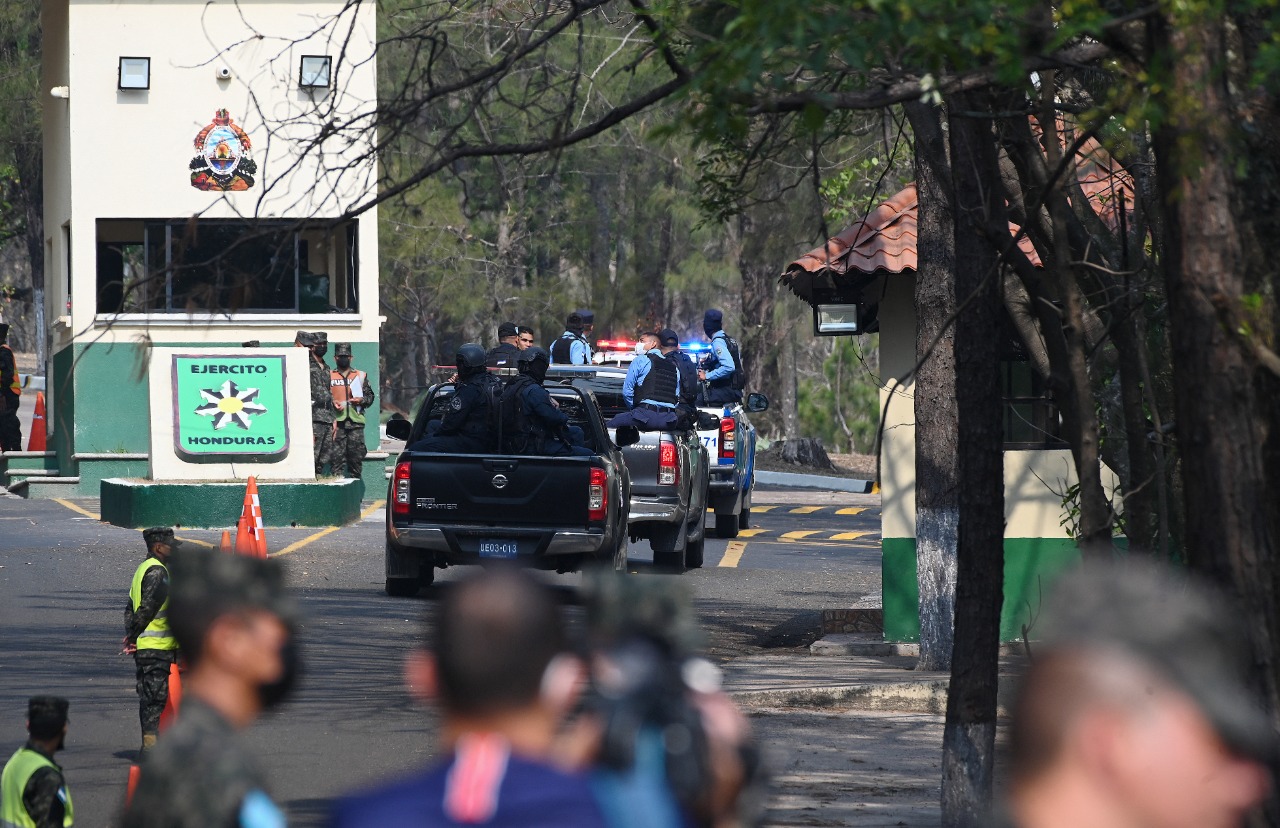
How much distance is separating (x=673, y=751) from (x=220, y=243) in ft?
72.4

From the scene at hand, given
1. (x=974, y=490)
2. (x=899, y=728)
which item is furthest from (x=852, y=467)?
(x=974, y=490)

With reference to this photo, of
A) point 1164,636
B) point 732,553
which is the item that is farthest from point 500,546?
point 1164,636

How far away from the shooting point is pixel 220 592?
3482 millimetres

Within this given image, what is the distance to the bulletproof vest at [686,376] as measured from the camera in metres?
17.3

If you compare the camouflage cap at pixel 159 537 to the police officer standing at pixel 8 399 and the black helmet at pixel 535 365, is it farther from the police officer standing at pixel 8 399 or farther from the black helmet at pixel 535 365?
the police officer standing at pixel 8 399

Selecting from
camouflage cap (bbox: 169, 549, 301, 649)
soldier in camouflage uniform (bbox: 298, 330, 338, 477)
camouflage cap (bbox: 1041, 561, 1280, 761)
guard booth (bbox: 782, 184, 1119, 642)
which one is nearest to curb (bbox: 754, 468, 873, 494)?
soldier in camouflage uniform (bbox: 298, 330, 338, 477)

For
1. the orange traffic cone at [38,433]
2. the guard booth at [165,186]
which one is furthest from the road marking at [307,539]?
the orange traffic cone at [38,433]

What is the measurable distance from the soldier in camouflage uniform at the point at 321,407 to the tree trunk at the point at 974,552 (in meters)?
15.3

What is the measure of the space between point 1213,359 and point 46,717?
12.7 ft

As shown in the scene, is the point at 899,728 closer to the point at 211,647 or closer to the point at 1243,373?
the point at 1243,373

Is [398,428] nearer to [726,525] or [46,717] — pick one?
[726,525]

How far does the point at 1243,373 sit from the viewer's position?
15.4ft

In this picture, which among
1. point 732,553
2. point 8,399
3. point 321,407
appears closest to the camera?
point 732,553

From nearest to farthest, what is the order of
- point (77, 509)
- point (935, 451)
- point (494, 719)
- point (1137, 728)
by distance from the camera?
point (1137, 728), point (494, 719), point (935, 451), point (77, 509)
